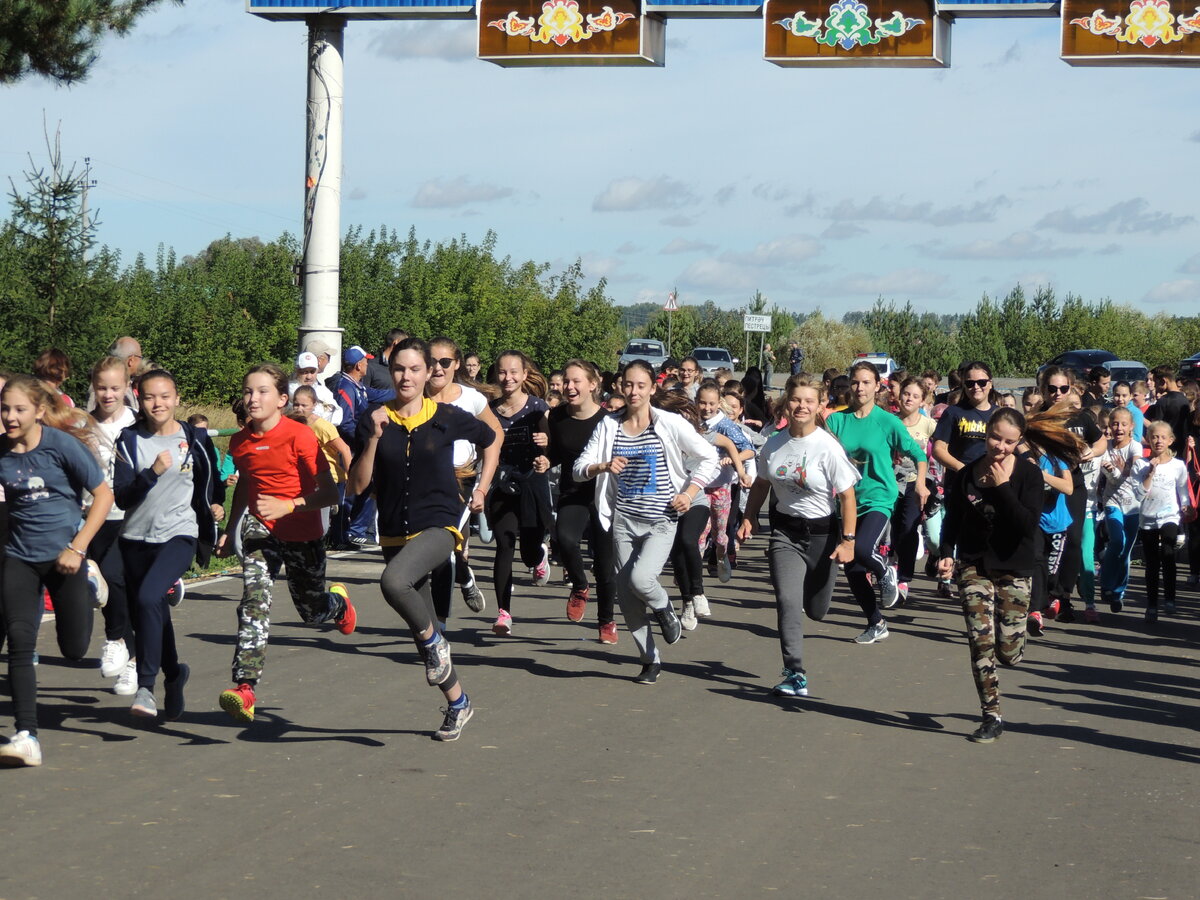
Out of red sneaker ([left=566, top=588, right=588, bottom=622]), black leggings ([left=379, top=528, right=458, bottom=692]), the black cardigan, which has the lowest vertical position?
red sneaker ([left=566, top=588, right=588, bottom=622])

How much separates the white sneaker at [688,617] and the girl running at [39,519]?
5117 millimetres

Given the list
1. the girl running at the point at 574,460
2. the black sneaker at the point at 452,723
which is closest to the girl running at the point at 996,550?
the black sneaker at the point at 452,723

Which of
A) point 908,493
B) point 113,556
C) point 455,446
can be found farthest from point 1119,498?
point 113,556

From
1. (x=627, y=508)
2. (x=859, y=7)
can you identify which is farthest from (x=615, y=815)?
(x=859, y=7)

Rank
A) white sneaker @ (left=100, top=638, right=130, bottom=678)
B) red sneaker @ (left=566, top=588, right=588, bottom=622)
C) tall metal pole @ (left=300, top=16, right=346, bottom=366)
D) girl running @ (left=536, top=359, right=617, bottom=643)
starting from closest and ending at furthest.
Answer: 1. white sneaker @ (left=100, top=638, right=130, bottom=678)
2. girl running @ (left=536, top=359, right=617, bottom=643)
3. red sneaker @ (left=566, top=588, right=588, bottom=622)
4. tall metal pole @ (left=300, top=16, right=346, bottom=366)

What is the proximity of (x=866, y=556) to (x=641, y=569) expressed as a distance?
2.22 metres

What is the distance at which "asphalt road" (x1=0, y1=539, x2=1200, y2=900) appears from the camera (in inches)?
231

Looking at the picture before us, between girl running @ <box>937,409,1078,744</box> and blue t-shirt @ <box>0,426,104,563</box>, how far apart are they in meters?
4.30

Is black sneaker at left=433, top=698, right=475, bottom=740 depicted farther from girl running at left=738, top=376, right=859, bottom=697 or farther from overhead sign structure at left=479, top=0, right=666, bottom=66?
overhead sign structure at left=479, top=0, right=666, bottom=66

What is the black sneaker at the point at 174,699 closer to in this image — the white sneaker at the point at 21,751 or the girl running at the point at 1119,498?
the white sneaker at the point at 21,751

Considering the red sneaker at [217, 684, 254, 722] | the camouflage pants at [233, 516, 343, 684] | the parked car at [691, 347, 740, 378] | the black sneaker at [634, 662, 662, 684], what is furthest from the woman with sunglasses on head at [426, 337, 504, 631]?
the parked car at [691, 347, 740, 378]

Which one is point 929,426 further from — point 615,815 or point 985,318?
point 985,318

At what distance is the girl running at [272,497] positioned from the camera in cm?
826

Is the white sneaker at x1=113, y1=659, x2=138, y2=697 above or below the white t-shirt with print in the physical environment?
below
